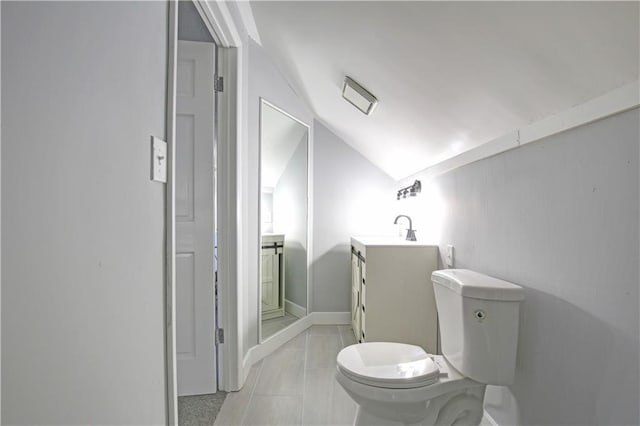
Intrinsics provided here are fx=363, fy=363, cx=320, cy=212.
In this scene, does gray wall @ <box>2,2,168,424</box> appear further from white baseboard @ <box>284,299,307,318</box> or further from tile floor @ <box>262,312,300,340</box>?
white baseboard @ <box>284,299,307,318</box>

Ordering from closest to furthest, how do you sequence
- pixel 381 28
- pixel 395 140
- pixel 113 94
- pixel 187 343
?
1. pixel 113 94
2. pixel 381 28
3. pixel 187 343
4. pixel 395 140

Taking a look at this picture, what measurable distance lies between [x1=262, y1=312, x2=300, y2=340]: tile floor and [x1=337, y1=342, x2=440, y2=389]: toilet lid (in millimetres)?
1296

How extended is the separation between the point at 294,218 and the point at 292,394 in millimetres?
1517

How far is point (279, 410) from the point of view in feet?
6.59

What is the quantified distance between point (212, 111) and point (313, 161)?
161 centimetres

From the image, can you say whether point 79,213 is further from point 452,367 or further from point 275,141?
point 275,141

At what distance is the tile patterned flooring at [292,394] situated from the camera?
6.32 feet

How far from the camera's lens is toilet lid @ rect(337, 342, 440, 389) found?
1.43 m

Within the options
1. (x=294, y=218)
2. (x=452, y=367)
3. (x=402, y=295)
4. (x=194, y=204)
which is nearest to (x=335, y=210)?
(x=294, y=218)

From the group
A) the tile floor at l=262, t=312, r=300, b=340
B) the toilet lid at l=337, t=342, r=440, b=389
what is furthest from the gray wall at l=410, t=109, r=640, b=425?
the tile floor at l=262, t=312, r=300, b=340

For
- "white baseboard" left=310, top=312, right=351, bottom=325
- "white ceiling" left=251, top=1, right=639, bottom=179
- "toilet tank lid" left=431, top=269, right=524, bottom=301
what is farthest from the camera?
"white baseboard" left=310, top=312, right=351, bottom=325

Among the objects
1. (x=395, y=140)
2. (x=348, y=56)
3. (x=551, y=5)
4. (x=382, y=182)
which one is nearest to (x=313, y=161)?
(x=382, y=182)

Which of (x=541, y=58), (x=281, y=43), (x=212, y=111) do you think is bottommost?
(x=541, y=58)

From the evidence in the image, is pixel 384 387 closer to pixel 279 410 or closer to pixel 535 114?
pixel 279 410
